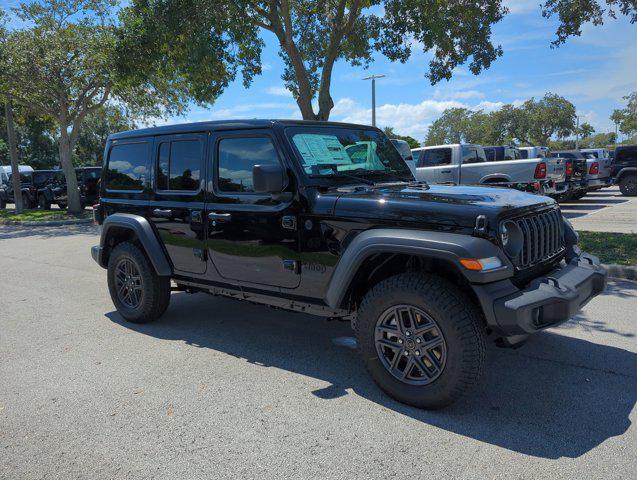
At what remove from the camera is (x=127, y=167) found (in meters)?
5.46

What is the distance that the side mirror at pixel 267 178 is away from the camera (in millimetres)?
3703

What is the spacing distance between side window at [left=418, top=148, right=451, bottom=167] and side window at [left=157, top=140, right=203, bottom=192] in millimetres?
10638

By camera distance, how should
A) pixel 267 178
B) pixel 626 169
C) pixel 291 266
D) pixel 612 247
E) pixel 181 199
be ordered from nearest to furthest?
1. pixel 267 178
2. pixel 291 266
3. pixel 181 199
4. pixel 612 247
5. pixel 626 169

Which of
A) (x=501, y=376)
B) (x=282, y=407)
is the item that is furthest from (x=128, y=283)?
(x=501, y=376)

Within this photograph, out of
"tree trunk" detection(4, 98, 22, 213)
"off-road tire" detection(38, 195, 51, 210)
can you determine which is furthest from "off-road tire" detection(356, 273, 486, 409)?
"off-road tire" detection(38, 195, 51, 210)

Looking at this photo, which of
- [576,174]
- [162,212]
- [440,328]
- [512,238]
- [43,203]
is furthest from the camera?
[43,203]

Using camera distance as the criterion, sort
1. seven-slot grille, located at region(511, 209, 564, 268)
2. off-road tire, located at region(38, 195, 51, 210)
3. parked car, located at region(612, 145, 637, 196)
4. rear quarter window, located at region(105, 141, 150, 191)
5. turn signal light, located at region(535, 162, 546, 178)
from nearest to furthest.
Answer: seven-slot grille, located at region(511, 209, 564, 268), rear quarter window, located at region(105, 141, 150, 191), turn signal light, located at region(535, 162, 546, 178), parked car, located at region(612, 145, 637, 196), off-road tire, located at region(38, 195, 51, 210)

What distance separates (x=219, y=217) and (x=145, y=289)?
4.41 ft

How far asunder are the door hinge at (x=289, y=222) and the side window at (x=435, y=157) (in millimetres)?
11161

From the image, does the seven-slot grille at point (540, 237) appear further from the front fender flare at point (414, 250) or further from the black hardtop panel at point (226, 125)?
the black hardtop panel at point (226, 125)

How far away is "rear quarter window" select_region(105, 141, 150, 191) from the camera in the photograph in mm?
5234

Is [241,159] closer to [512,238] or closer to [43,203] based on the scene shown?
[512,238]

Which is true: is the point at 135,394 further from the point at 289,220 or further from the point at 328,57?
the point at 328,57

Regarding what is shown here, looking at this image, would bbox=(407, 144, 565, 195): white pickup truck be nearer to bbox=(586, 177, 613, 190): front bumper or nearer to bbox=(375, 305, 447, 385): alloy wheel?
bbox=(586, 177, 613, 190): front bumper
